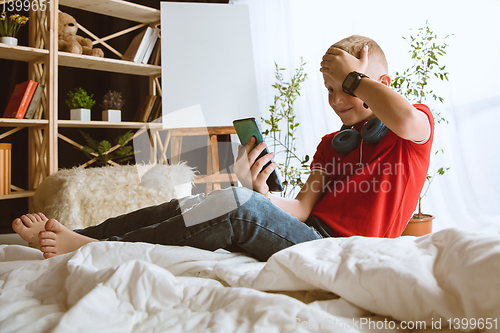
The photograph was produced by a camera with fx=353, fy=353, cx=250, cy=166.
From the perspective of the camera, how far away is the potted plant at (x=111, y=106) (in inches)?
94.3

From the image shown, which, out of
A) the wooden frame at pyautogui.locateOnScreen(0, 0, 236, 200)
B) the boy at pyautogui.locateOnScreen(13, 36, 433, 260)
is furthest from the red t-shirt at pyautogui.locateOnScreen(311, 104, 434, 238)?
the wooden frame at pyautogui.locateOnScreen(0, 0, 236, 200)

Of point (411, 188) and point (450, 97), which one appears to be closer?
point (411, 188)

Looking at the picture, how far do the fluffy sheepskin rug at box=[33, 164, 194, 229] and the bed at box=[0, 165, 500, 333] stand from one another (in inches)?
42.5

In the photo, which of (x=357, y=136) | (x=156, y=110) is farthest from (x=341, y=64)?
(x=156, y=110)

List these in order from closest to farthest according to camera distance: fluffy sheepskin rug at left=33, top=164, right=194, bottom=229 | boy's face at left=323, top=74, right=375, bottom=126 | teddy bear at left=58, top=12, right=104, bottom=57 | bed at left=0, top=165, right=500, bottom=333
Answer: bed at left=0, top=165, right=500, bottom=333 < boy's face at left=323, top=74, right=375, bottom=126 < fluffy sheepskin rug at left=33, top=164, right=194, bottom=229 < teddy bear at left=58, top=12, right=104, bottom=57

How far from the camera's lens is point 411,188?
0.98 meters

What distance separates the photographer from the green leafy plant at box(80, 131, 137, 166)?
2.38 metres

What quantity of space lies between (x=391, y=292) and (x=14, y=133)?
2.58m

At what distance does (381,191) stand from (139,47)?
209cm

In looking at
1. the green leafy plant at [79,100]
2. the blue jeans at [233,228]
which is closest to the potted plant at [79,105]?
the green leafy plant at [79,100]

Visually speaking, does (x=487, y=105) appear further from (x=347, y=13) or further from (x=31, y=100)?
(x=31, y=100)

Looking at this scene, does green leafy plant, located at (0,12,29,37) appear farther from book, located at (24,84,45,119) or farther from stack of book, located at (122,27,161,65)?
stack of book, located at (122,27,161,65)

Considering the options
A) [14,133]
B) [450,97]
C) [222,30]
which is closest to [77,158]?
[14,133]

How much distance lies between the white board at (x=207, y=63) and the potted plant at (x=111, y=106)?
1.04 ft
